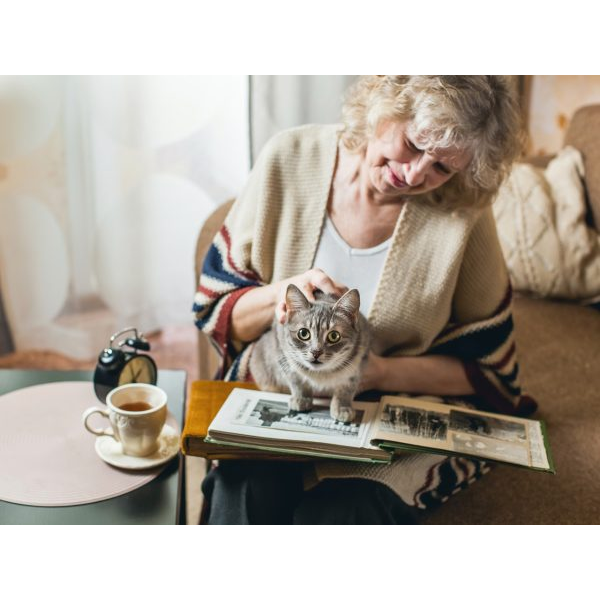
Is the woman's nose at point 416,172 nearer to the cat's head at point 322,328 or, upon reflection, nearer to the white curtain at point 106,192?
the cat's head at point 322,328

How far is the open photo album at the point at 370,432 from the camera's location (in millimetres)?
926

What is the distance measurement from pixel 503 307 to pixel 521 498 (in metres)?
0.35

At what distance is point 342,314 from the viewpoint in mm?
956

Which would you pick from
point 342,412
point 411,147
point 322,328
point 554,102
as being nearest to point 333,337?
point 322,328

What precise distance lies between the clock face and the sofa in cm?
A: 36

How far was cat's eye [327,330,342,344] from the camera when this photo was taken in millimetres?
956

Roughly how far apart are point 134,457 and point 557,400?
0.90 metres

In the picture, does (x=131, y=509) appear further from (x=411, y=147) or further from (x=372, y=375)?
(x=411, y=147)

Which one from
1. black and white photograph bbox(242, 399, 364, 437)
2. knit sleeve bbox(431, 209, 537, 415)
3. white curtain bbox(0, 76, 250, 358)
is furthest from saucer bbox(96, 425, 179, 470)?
white curtain bbox(0, 76, 250, 358)

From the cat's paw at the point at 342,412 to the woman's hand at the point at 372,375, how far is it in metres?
0.10

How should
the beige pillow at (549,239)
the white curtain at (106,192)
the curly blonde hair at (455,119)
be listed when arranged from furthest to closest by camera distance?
the white curtain at (106,192) → the beige pillow at (549,239) → the curly blonde hair at (455,119)

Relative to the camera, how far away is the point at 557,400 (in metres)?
1.42

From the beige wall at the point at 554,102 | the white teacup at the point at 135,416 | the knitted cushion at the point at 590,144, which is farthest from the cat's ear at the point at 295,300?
the beige wall at the point at 554,102
